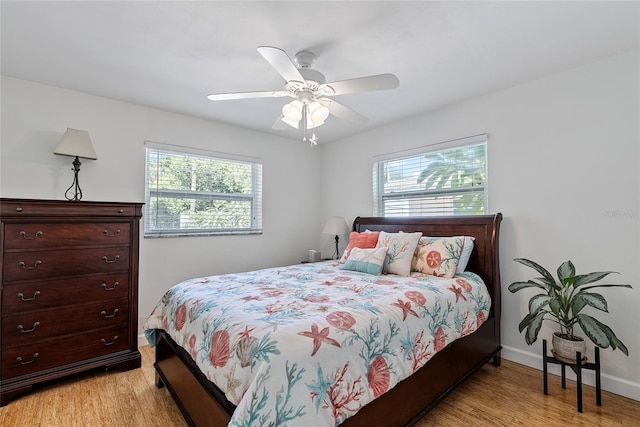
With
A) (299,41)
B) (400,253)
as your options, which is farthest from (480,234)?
(299,41)

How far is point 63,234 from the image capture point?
2.21 m

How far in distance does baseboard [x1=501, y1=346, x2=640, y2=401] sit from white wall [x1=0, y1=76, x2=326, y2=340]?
271cm

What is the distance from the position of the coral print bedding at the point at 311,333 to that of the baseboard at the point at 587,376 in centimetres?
60

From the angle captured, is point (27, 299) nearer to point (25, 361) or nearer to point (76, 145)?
point (25, 361)

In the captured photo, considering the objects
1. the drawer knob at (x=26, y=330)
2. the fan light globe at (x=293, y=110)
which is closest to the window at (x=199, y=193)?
the drawer knob at (x=26, y=330)

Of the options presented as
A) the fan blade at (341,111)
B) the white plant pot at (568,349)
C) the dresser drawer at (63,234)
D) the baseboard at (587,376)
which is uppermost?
the fan blade at (341,111)

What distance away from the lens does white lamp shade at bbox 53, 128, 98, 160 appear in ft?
8.05

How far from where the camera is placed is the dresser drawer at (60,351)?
6.66 feet

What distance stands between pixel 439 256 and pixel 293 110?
5.59ft

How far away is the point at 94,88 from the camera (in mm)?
2617

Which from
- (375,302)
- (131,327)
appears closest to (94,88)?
(131,327)

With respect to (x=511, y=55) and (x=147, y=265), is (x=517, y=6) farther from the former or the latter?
(x=147, y=265)

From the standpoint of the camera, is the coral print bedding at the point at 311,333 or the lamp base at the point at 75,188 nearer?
the coral print bedding at the point at 311,333

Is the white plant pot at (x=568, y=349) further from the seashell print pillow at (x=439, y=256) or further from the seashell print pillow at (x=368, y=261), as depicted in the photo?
the seashell print pillow at (x=368, y=261)
